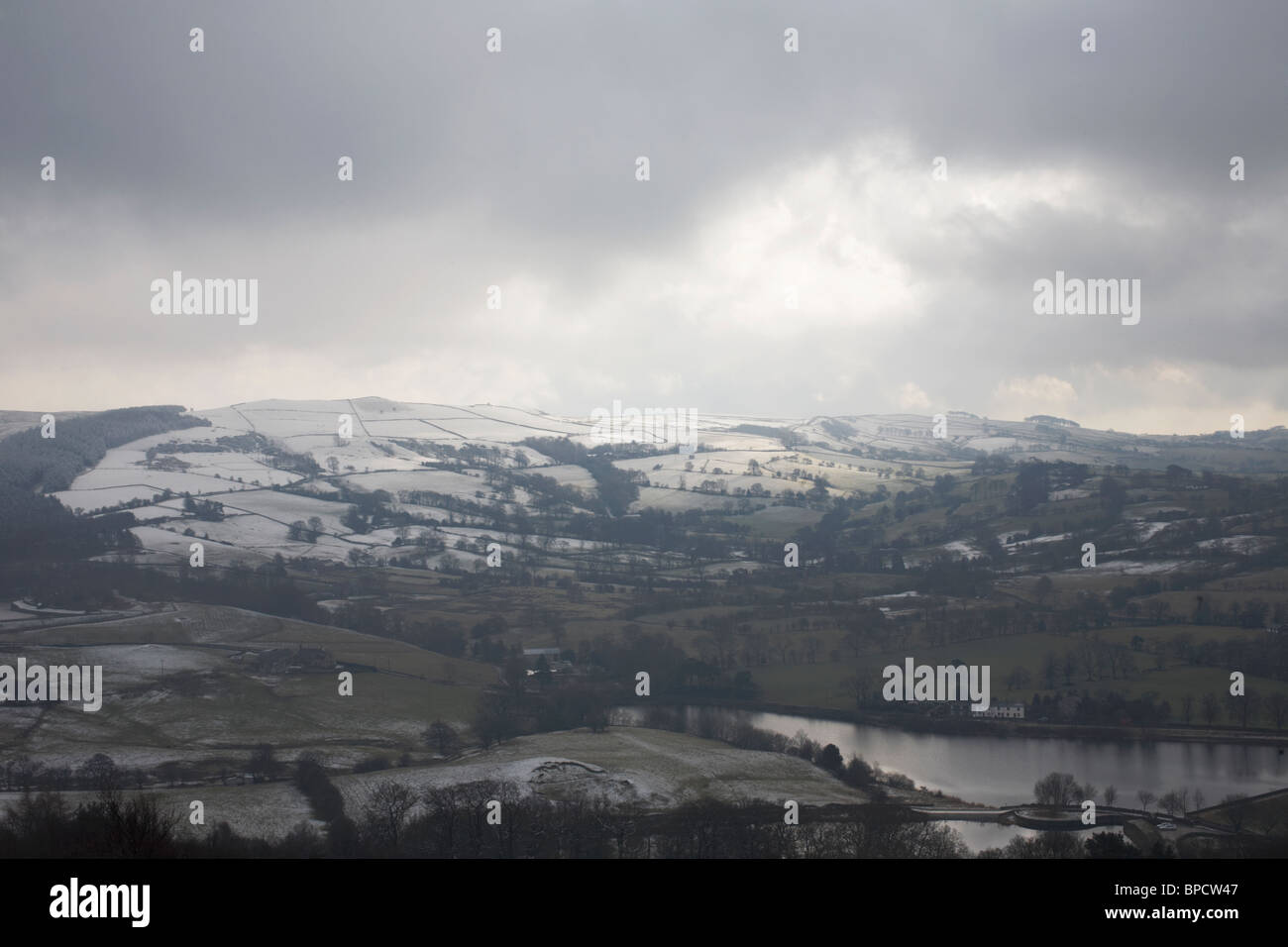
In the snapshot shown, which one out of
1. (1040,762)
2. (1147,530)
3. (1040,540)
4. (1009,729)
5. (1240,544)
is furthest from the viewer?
(1040,540)

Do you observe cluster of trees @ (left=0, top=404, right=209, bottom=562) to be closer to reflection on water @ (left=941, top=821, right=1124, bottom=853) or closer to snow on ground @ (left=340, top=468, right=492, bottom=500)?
snow on ground @ (left=340, top=468, right=492, bottom=500)

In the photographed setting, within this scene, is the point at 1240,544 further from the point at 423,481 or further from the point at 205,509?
the point at 205,509

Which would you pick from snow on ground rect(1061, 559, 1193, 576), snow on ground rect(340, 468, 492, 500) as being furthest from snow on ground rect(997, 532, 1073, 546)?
snow on ground rect(340, 468, 492, 500)

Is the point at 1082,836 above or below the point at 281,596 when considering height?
below

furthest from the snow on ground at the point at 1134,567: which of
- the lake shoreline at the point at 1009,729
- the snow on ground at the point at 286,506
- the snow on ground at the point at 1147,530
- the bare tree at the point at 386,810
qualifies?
the snow on ground at the point at 286,506

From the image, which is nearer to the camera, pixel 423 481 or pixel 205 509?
pixel 205 509

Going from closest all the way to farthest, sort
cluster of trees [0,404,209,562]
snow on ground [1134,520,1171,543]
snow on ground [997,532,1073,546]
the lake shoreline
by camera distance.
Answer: the lake shoreline < cluster of trees [0,404,209,562] < snow on ground [1134,520,1171,543] < snow on ground [997,532,1073,546]

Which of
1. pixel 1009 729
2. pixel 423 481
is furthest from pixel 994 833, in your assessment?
pixel 423 481

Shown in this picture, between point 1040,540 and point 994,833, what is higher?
point 1040,540

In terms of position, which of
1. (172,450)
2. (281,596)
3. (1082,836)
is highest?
(172,450)
